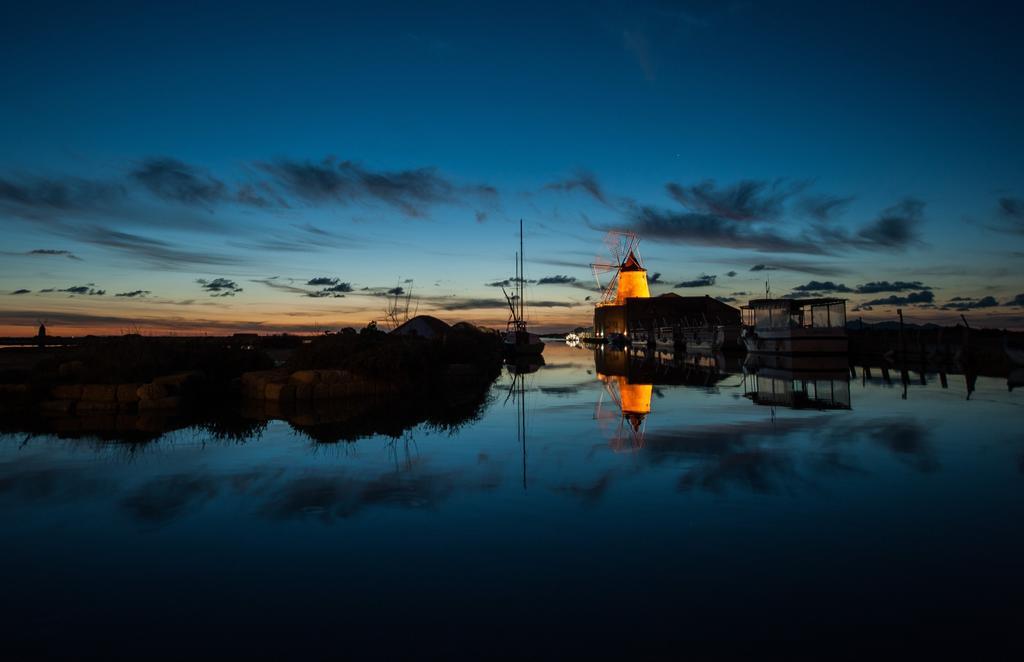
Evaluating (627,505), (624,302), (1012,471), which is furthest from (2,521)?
(624,302)

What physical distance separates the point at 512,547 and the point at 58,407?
11594 millimetres

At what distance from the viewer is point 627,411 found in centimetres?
1305

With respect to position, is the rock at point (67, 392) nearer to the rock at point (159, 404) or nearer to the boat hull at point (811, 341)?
the rock at point (159, 404)

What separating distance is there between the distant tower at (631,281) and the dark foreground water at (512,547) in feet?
316

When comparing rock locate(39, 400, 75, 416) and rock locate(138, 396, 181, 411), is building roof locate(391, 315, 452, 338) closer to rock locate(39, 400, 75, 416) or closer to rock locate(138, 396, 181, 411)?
rock locate(138, 396, 181, 411)

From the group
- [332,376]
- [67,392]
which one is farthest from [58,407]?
[332,376]

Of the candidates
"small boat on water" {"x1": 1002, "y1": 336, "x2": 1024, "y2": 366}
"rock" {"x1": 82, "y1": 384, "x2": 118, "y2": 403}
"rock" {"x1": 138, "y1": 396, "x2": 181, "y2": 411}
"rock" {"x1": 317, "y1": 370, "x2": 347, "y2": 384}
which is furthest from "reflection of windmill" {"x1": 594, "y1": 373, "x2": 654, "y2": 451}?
"small boat on water" {"x1": 1002, "y1": 336, "x2": 1024, "y2": 366}

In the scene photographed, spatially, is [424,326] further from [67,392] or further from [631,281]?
[631,281]

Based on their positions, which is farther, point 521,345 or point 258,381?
point 521,345

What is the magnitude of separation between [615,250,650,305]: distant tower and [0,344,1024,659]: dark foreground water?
3788 inches

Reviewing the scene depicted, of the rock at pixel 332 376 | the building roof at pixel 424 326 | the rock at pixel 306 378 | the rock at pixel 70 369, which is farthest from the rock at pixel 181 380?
the building roof at pixel 424 326

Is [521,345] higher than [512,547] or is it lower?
higher

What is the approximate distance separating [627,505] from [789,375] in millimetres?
19886

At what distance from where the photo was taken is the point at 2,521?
5562 millimetres
